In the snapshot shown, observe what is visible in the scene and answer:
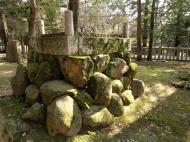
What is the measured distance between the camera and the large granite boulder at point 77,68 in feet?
17.4

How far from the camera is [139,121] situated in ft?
19.5

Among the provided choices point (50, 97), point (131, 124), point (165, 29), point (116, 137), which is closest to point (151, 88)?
point (131, 124)

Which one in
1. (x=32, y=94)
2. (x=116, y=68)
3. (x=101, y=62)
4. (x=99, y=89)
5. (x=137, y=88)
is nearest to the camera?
(x=99, y=89)

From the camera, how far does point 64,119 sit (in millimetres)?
4738

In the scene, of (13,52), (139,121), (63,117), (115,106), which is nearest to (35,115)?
(63,117)

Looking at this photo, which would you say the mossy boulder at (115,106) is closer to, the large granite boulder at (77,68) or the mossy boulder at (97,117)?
the mossy boulder at (97,117)

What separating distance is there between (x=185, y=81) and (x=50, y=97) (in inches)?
249

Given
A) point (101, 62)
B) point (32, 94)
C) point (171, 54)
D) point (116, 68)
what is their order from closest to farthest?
1. point (32, 94)
2. point (101, 62)
3. point (116, 68)
4. point (171, 54)

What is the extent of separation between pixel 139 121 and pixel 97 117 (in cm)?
134

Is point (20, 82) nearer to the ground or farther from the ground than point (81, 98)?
farther from the ground

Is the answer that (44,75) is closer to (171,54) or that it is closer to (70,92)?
(70,92)

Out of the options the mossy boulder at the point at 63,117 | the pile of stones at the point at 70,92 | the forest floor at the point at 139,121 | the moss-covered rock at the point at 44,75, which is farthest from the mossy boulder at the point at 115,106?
the moss-covered rock at the point at 44,75

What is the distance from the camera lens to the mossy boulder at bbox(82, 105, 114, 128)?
5.21 m

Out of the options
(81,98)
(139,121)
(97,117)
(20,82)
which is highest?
(20,82)
